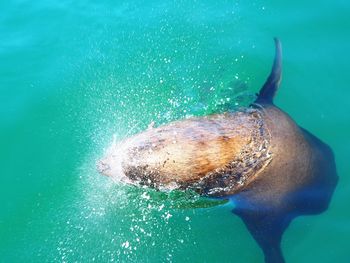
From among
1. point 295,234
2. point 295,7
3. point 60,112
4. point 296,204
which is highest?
point 295,7

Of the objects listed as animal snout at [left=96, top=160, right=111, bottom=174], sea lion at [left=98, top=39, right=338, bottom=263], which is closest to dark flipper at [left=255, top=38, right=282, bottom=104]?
sea lion at [left=98, top=39, right=338, bottom=263]

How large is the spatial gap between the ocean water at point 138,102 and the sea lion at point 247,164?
12.7 inches

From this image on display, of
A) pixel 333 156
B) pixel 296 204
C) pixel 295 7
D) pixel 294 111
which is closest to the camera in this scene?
pixel 296 204

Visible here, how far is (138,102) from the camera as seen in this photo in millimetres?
8445

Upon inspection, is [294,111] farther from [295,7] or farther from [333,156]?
[295,7]

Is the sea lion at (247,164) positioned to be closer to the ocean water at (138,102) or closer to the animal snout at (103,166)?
the animal snout at (103,166)

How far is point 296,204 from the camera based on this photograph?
6.93 metres

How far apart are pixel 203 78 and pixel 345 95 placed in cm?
257

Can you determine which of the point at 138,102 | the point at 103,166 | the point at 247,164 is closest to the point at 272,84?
the point at 247,164

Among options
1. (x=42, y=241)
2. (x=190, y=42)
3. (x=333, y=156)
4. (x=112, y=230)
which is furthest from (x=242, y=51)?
(x=42, y=241)

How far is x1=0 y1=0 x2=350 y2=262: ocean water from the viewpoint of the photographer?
696cm

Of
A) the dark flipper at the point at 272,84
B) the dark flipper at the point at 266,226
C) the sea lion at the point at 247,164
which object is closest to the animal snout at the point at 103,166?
the sea lion at the point at 247,164

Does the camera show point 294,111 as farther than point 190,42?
No

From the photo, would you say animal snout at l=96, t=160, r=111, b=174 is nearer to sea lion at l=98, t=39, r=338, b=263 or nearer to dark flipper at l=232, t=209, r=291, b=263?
sea lion at l=98, t=39, r=338, b=263
